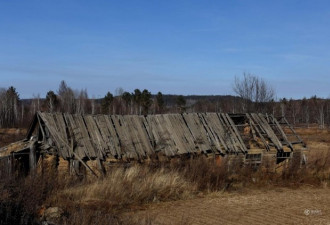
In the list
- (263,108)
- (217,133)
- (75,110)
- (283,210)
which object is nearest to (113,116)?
(217,133)

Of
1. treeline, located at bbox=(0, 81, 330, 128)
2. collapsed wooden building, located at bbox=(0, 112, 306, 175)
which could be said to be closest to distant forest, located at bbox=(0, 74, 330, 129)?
treeline, located at bbox=(0, 81, 330, 128)

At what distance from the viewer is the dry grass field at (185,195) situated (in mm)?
10391

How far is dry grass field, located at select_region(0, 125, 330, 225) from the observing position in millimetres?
10391

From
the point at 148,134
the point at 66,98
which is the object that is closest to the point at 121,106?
the point at 66,98

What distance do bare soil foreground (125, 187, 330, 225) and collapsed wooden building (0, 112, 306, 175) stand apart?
3.55 metres

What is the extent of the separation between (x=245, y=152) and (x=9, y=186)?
1155 centimetres

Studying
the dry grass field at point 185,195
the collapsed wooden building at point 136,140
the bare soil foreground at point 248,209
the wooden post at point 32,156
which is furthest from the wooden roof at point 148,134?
the bare soil foreground at point 248,209

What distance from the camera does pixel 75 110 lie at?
2633 inches

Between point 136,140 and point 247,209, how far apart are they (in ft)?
20.7

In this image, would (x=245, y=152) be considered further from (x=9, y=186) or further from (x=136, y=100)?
(x=136, y=100)

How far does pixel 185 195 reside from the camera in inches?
539

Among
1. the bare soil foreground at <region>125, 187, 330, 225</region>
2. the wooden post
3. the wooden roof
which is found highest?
the wooden roof

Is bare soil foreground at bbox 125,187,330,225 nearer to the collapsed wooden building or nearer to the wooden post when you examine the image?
the collapsed wooden building

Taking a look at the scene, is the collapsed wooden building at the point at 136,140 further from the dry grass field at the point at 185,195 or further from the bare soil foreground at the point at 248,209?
the bare soil foreground at the point at 248,209
